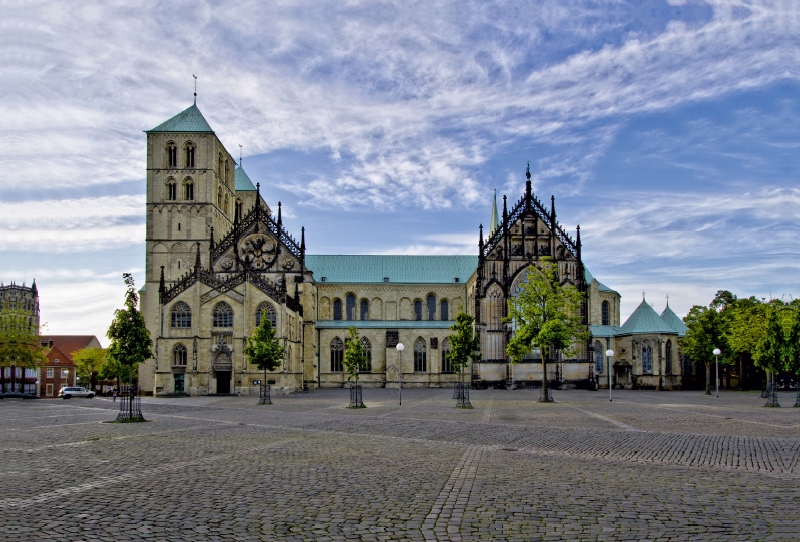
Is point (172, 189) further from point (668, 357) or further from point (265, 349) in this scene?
point (668, 357)

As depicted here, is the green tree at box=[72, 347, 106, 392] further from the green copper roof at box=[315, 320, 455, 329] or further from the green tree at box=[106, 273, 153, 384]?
the green tree at box=[106, 273, 153, 384]

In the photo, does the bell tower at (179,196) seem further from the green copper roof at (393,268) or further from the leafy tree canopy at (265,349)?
the leafy tree canopy at (265,349)

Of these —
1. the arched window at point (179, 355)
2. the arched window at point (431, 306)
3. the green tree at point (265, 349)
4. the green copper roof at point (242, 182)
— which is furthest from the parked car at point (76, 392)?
the green copper roof at point (242, 182)

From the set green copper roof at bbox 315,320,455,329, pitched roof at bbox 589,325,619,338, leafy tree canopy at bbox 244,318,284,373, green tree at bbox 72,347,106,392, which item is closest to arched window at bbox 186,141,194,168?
→ green copper roof at bbox 315,320,455,329

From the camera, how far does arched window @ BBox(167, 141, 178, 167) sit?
8100 cm

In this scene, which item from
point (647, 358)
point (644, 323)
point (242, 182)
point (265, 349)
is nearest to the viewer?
point (265, 349)

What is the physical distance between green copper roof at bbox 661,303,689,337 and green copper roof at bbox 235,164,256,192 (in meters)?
56.9

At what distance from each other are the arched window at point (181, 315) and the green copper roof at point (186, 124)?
23465mm

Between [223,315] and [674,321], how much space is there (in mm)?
49009

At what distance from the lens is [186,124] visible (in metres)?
82.2

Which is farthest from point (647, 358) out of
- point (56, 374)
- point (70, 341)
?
point (70, 341)

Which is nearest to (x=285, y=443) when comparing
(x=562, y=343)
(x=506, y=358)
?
(x=562, y=343)

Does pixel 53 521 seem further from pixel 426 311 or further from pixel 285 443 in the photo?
pixel 426 311

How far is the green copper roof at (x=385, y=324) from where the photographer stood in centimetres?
8394
